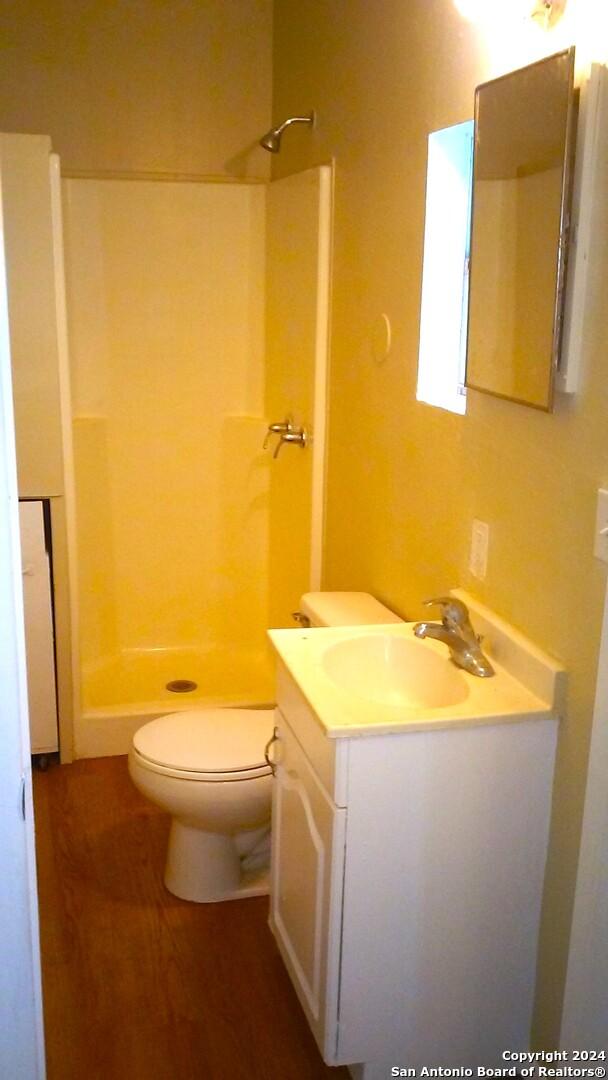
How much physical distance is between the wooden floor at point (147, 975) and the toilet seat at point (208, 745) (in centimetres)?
38

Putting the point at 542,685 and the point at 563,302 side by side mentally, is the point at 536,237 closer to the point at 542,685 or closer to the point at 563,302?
the point at 563,302

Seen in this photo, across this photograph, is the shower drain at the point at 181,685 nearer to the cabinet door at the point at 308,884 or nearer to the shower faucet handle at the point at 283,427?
the shower faucet handle at the point at 283,427

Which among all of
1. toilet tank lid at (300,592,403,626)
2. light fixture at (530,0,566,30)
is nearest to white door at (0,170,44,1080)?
light fixture at (530,0,566,30)

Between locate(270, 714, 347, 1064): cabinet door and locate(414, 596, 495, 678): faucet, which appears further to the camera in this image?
locate(414, 596, 495, 678): faucet

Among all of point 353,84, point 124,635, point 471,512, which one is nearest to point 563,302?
point 471,512

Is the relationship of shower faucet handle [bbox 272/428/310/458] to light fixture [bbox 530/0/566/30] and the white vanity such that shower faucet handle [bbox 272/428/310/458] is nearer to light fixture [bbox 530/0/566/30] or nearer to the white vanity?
the white vanity

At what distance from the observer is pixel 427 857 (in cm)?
181

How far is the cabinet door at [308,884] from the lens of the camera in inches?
71.1

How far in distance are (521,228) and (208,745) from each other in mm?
1392

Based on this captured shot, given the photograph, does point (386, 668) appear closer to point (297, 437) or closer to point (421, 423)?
point (421, 423)

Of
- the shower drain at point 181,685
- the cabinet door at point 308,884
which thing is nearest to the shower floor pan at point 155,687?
the shower drain at point 181,685

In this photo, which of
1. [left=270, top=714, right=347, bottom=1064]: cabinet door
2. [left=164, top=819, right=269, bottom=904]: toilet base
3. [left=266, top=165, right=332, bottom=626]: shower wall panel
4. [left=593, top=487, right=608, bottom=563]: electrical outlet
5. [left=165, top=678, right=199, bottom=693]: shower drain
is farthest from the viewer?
[left=165, top=678, right=199, bottom=693]: shower drain

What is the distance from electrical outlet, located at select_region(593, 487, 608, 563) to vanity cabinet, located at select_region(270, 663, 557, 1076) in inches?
13.1

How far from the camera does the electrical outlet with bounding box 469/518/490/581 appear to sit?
201cm
